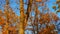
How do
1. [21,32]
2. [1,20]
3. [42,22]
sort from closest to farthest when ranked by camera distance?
1. [21,32]
2. [1,20]
3. [42,22]

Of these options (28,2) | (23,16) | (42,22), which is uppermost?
(28,2)

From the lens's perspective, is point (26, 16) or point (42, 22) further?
point (42, 22)

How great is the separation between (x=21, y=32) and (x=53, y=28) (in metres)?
27.1

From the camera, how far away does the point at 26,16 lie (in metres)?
11.3

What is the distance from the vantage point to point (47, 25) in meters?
36.7

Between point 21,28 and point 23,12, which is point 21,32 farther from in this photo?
point 23,12

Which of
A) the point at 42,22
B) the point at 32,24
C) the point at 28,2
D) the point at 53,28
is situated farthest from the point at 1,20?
the point at 28,2

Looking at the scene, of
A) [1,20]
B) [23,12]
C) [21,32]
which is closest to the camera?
[21,32]

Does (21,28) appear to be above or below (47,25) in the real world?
above

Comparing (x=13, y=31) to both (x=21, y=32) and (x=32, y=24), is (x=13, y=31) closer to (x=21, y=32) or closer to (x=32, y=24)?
(x=32, y=24)

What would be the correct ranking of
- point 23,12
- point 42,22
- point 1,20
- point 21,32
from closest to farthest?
point 21,32, point 23,12, point 1,20, point 42,22

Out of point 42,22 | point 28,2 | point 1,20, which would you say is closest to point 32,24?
point 42,22

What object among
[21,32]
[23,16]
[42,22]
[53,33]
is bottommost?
[53,33]

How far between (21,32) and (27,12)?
142cm
